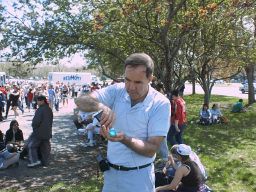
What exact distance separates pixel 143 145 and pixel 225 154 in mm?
8078

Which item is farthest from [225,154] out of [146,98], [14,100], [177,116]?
[14,100]

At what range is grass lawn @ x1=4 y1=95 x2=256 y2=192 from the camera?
7383mm

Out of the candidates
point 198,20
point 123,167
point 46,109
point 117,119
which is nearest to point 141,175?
point 123,167

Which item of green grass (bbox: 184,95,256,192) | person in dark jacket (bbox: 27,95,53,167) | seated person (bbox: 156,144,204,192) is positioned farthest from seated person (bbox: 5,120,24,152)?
seated person (bbox: 156,144,204,192)

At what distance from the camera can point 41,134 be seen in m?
9.30

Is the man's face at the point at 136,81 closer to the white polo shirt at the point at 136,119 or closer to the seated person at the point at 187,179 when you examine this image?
the white polo shirt at the point at 136,119

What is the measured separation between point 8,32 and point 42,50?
95cm

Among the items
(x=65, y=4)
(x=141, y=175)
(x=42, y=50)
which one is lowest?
(x=141, y=175)

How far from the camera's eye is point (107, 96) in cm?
273

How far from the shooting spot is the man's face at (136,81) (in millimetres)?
2512

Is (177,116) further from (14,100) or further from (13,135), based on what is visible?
(14,100)

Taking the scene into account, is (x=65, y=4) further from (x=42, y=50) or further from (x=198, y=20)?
(x=198, y=20)

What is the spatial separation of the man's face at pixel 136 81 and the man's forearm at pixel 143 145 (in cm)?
29

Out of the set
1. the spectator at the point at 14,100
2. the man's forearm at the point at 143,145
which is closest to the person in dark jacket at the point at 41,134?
the man's forearm at the point at 143,145
